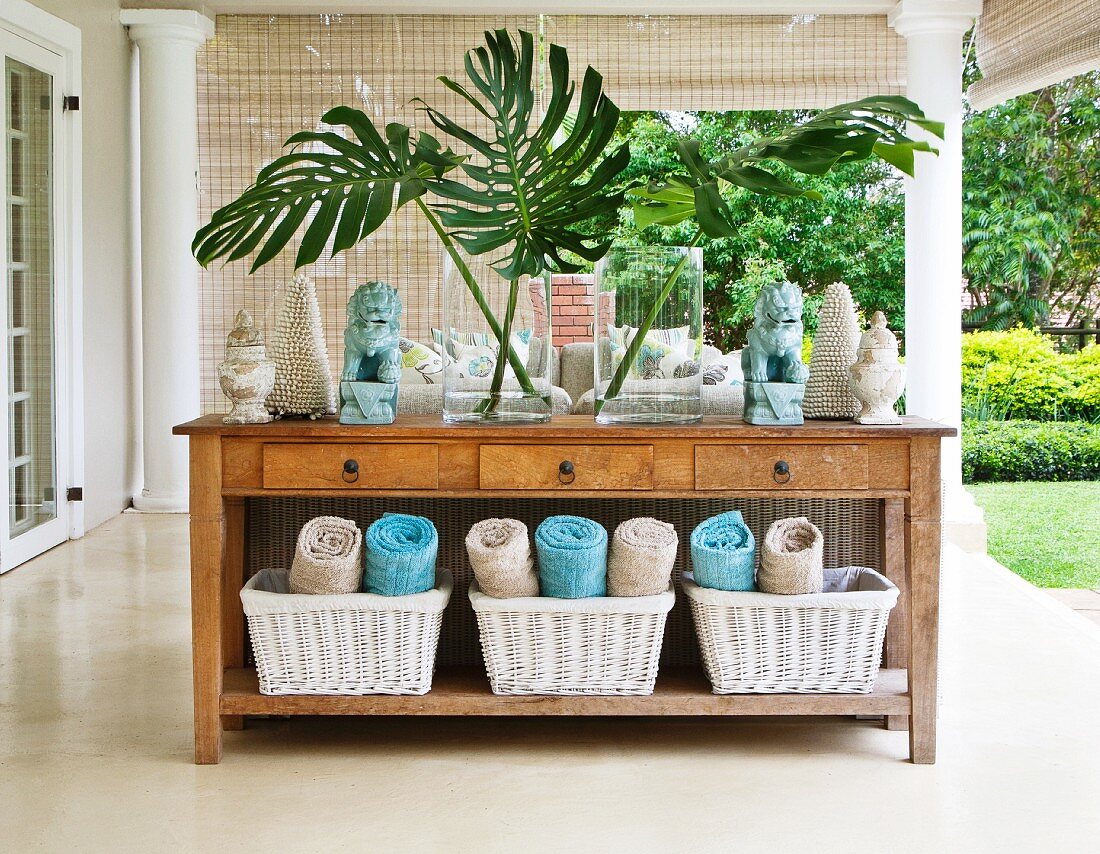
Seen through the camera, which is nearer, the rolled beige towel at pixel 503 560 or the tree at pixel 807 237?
the rolled beige towel at pixel 503 560

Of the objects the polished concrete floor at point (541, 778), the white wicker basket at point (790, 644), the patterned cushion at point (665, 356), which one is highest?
the patterned cushion at point (665, 356)

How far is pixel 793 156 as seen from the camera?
2.29m

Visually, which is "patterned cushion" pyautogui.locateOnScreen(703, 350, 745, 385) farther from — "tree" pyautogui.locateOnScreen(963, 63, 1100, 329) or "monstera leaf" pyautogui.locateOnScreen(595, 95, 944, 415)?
"tree" pyautogui.locateOnScreen(963, 63, 1100, 329)

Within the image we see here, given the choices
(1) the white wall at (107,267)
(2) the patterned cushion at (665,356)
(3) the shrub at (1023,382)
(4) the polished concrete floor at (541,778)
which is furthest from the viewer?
(3) the shrub at (1023,382)

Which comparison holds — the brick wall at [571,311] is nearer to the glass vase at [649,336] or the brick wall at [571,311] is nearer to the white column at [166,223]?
the white column at [166,223]

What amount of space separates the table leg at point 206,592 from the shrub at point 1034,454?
728 centimetres

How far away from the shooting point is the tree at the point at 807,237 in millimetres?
10930

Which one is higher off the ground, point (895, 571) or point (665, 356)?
point (665, 356)

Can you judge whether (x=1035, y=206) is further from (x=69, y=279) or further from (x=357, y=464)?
(x=357, y=464)

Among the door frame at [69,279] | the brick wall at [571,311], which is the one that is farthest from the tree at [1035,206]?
the door frame at [69,279]

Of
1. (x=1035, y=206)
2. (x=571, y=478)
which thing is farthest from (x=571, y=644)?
(x=1035, y=206)

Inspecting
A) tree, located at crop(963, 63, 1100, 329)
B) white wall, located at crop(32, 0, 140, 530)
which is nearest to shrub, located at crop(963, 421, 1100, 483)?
tree, located at crop(963, 63, 1100, 329)

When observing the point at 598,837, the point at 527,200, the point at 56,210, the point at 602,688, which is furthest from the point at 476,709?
the point at 56,210

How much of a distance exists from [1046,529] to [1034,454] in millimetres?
1966
